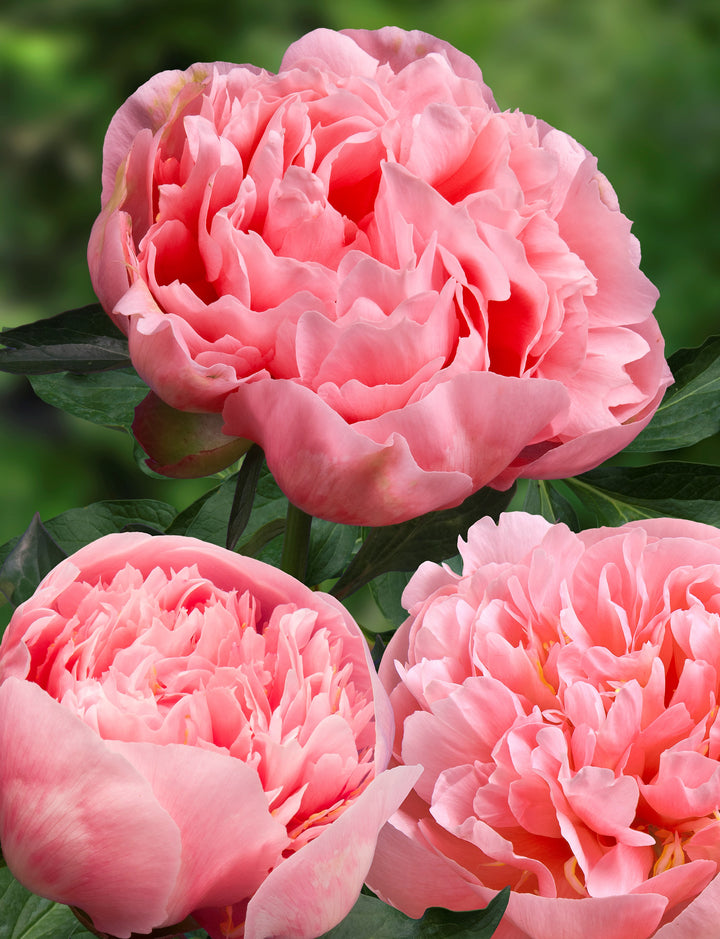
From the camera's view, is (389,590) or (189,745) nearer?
(189,745)

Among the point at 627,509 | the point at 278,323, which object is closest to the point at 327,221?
the point at 278,323

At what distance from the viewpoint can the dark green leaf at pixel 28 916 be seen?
9.4 inches

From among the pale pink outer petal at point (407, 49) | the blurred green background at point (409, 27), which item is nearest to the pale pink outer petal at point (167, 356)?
the pale pink outer petal at point (407, 49)

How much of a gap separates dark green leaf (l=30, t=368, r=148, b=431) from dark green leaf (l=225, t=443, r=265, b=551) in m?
0.09

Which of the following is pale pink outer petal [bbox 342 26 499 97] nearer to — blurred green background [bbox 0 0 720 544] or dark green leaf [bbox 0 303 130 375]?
dark green leaf [bbox 0 303 130 375]

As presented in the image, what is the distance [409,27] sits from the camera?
111 centimetres

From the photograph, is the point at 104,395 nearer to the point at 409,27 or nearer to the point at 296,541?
the point at 296,541

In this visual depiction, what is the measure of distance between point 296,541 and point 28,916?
0.10m

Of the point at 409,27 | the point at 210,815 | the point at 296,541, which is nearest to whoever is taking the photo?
the point at 210,815

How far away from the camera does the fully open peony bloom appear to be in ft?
0.69

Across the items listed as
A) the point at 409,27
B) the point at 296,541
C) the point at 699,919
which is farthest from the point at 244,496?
the point at 409,27

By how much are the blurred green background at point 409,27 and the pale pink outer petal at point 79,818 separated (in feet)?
2.77

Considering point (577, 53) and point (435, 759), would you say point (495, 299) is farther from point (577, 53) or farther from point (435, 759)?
point (577, 53)

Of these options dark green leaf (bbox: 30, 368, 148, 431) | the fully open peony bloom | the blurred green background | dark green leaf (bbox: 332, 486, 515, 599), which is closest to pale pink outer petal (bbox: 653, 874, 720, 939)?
the fully open peony bloom
